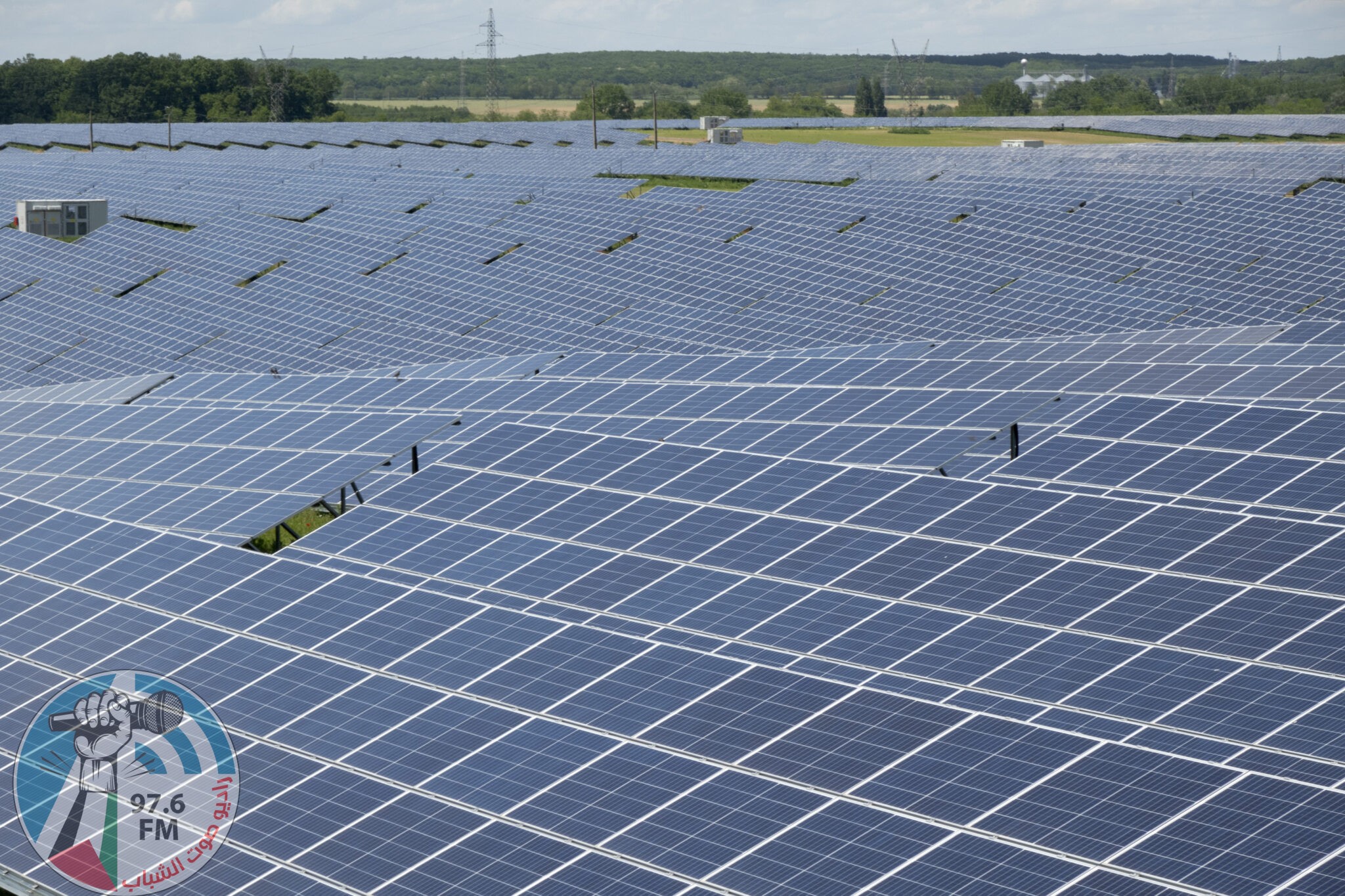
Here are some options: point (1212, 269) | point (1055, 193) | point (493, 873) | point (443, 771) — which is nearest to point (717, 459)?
point (443, 771)

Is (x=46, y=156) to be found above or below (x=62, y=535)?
above

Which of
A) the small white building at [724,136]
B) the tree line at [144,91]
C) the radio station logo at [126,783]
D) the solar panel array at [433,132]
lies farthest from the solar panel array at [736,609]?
the tree line at [144,91]

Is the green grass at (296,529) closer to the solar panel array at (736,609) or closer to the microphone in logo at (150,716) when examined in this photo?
the solar panel array at (736,609)

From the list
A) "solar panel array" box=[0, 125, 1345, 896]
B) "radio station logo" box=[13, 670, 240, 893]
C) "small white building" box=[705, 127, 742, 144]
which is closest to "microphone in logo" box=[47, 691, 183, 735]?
"radio station logo" box=[13, 670, 240, 893]

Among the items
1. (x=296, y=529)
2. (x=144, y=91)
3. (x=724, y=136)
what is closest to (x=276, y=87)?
(x=144, y=91)

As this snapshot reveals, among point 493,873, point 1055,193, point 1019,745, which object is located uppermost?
point 1055,193

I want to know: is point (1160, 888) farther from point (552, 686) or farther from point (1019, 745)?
point (552, 686)

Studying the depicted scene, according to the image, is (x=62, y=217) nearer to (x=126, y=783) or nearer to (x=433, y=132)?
(x=126, y=783)
